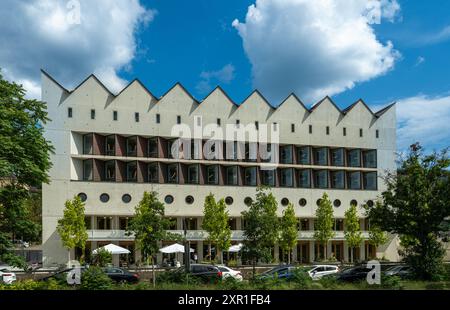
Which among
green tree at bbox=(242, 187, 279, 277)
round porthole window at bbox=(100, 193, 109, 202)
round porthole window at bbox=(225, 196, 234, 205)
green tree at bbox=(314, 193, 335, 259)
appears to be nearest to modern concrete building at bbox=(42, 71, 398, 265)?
round porthole window at bbox=(100, 193, 109, 202)

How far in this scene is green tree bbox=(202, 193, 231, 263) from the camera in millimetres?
62594

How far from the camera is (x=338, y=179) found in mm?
74062

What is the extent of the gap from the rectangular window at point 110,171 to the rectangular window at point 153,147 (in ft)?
14.3

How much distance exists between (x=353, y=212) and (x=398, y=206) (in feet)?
128

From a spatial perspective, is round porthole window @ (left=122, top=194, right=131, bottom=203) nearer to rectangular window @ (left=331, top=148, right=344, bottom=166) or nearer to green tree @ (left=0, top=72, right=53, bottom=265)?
rectangular window @ (left=331, top=148, right=344, bottom=166)

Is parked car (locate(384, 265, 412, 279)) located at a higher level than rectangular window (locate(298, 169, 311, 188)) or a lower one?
lower

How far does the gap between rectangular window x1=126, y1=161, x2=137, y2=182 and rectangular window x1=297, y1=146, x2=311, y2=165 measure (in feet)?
67.9

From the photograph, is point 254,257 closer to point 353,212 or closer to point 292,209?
point 292,209

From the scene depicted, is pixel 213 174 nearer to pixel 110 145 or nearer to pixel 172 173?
pixel 172 173

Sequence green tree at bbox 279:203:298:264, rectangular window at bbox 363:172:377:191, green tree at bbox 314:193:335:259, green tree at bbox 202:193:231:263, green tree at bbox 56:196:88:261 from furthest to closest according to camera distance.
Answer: rectangular window at bbox 363:172:377:191 → green tree at bbox 314:193:335:259 → green tree at bbox 279:203:298:264 → green tree at bbox 202:193:231:263 → green tree at bbox 56:196:88:261

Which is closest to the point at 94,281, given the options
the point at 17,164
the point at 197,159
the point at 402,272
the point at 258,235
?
the point at 17,164

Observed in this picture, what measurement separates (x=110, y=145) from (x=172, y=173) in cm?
778

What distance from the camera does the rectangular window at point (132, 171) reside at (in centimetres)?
6494
